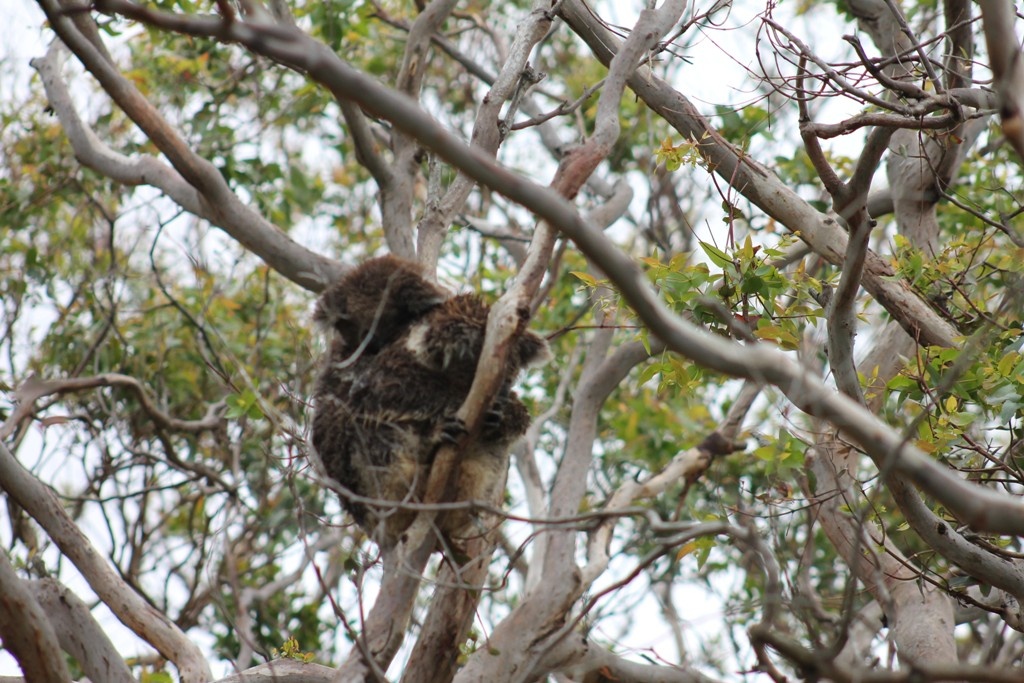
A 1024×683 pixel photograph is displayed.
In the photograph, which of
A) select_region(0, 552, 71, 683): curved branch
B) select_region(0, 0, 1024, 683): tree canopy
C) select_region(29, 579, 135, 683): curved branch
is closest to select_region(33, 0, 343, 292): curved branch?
select_region(0, 0, 1024, 683): tree canopy

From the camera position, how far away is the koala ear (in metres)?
4.23

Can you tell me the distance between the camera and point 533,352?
4.26 m

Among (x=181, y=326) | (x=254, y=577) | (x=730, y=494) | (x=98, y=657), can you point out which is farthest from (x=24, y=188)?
(x=730, y=494)

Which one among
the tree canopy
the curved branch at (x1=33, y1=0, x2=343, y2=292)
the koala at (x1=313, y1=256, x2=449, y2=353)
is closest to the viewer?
the tree canopy

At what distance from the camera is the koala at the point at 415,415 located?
4.12 meters

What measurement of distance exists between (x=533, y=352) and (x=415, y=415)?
0.58 m

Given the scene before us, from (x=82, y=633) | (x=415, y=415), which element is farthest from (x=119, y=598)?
(x=415, y=415)

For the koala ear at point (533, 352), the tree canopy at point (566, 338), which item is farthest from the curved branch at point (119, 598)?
the koala ear at point (533, 352)

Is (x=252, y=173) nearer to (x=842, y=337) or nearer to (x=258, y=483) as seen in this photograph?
(x=258, y=483)

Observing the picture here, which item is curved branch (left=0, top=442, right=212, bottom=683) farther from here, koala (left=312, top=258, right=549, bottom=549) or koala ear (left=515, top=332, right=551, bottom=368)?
koala ear (left=515, top=332, right=551, bottom=368)

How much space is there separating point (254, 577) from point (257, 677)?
445 centimetres

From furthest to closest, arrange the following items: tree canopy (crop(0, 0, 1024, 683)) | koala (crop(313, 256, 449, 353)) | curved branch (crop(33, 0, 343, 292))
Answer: curved branch (crop(33, 0, 343, 292)) → koala (crop(313, 256, 449, 353)) → tree canopy (crop(0, 0, 1024, 683))

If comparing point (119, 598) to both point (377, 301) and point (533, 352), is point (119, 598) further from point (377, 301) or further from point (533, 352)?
point (533, 352)

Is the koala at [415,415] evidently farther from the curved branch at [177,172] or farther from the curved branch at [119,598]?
the curved branch at [119,598]
